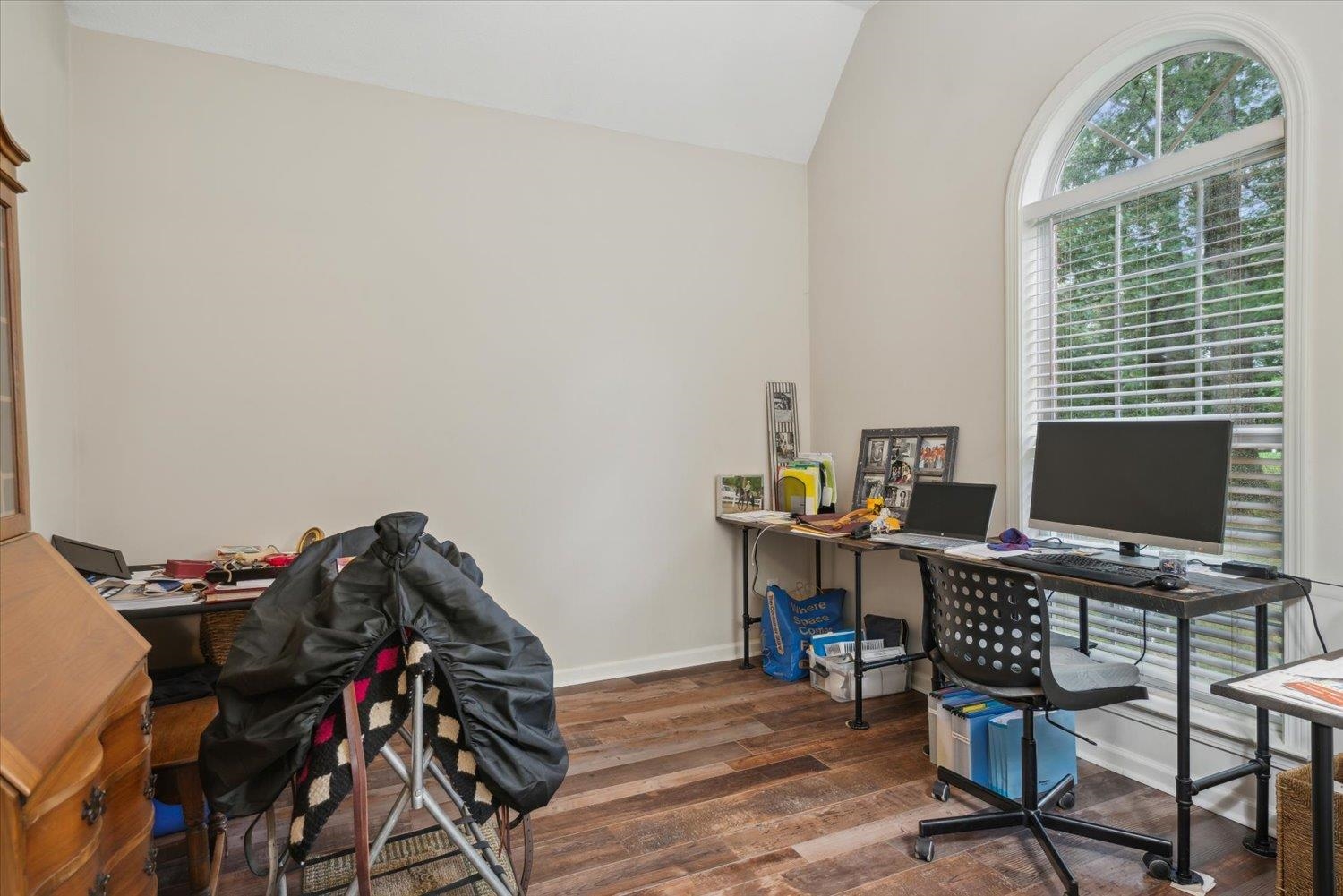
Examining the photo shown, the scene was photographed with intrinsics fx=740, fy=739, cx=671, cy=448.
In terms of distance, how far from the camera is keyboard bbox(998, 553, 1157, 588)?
7.61 feet

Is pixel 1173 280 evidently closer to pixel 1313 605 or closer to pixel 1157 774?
pixel 1313 605

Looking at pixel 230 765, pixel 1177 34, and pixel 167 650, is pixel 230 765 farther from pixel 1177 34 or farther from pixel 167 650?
pixel 1177 34

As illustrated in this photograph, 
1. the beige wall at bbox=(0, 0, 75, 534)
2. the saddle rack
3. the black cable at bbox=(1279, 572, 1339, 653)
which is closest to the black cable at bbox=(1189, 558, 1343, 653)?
the black cable at bbox=(1279, 572, 1339, 653)

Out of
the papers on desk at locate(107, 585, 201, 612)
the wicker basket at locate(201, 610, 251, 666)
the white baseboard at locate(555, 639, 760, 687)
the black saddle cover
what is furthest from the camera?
the white baseboard at locate(555, 639, 760, 687)

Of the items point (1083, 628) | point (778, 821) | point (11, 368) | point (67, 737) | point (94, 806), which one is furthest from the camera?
point (1083, 628)

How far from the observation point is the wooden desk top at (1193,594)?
210cm

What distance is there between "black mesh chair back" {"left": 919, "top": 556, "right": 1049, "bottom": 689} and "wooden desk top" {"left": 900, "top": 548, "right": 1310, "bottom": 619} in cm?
6

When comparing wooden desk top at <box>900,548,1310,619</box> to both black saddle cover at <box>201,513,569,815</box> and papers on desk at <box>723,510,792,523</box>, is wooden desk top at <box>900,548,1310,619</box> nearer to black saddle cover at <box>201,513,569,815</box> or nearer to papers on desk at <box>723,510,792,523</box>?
black saddle cover at <box>201,513,569,815</box>

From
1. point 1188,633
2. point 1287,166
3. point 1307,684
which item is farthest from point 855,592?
point 1287,166

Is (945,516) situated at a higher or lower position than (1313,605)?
higher

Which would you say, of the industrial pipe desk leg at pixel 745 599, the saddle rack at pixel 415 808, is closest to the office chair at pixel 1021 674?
the saddle rack at pixel 415 808

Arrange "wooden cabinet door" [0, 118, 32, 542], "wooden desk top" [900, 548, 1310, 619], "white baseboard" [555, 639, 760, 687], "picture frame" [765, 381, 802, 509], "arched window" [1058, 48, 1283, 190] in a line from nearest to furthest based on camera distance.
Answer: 1. "wooden cabinet door" [0, 118, 32, 542]
2. "wooden desk top" [900, 548, 1310, 619]
3. "arched window" [1058, 48, 1283, 190]
4. "white baseboard" [555, 639, 760, 687]
5. "picture frame" [765, 381, 802, 509]

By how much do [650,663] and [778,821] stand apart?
1753 millimetres

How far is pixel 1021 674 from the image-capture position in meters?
2.26
